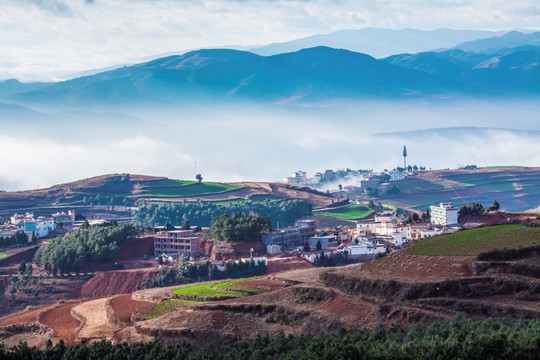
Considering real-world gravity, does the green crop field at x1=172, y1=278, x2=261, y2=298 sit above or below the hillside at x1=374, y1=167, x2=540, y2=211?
below

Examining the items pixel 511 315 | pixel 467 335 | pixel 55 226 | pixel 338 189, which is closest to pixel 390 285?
pixel 511 315

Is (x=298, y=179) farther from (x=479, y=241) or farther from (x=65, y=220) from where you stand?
(x=479, y=241)

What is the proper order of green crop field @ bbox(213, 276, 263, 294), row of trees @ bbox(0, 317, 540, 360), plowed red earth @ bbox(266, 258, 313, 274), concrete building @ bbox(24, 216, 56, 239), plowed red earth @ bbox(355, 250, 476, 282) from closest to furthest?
row of trees @ bbox(0, 317, 540, 360)
plowed red earth @ bbox(355, 250, 476, 282)
green crop field @ bbox(213, 276, 263, 294)
plowed red earth @ bbox(266, 258, 313, 274)
concrete building @ bbox(24, 216, 56, 239)

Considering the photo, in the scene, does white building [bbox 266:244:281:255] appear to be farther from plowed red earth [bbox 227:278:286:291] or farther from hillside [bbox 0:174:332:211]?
hillside [bbox 0:174:332:211]

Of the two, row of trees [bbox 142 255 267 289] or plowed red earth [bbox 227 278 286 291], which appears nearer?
plowed red earth [bbox 227 278 286 291]

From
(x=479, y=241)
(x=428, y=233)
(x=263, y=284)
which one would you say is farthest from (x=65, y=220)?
(x=479, y=241)

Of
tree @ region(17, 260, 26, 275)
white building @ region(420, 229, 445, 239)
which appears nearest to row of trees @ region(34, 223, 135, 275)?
tree @ region(17, 260, 26, 275)

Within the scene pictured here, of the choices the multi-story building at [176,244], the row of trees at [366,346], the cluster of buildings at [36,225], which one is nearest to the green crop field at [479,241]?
the row of trees at [366,346]

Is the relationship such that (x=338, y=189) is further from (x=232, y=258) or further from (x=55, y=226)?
(x=232, y=258)
